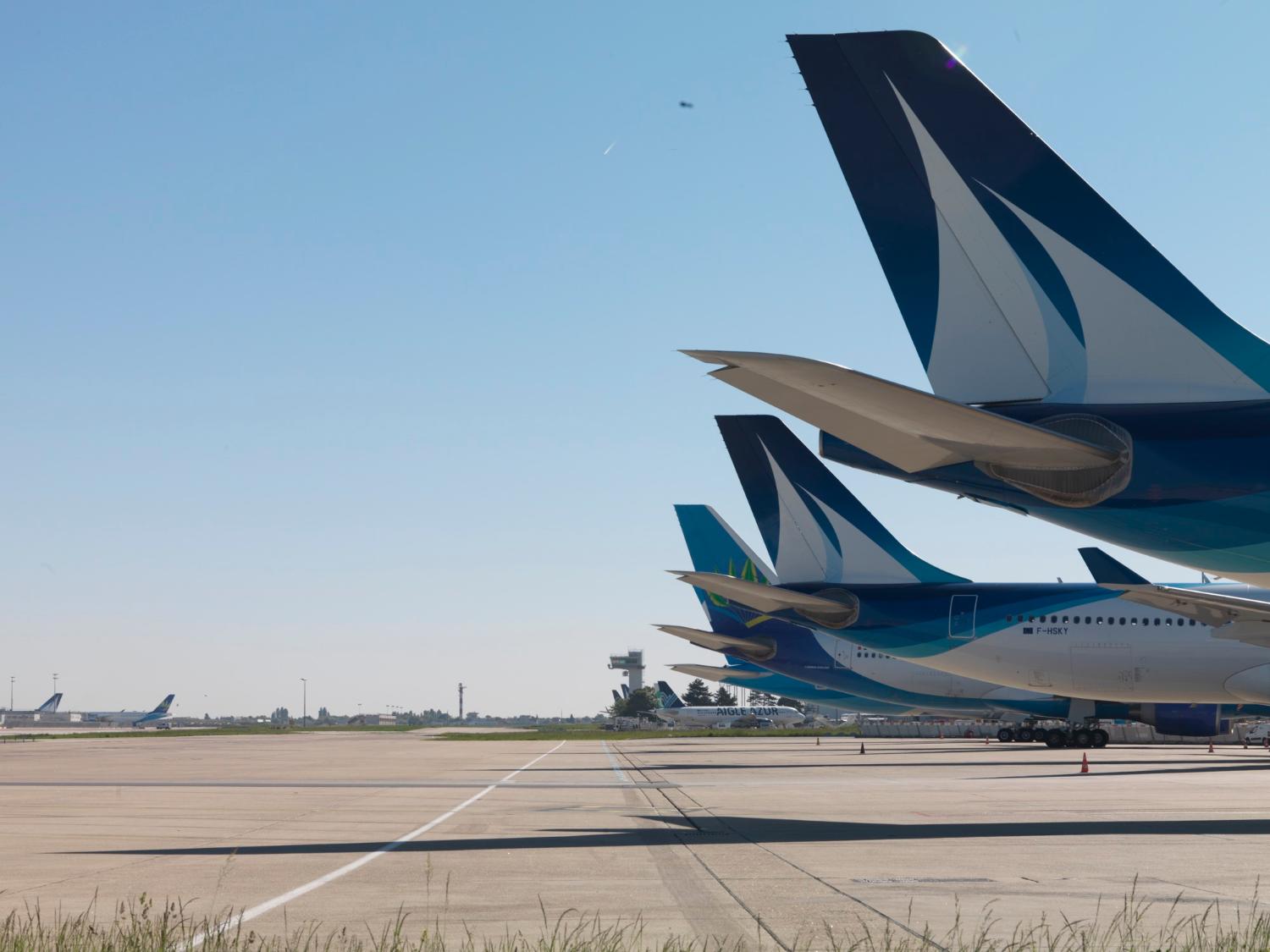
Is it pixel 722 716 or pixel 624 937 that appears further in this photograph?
pixel 722 716

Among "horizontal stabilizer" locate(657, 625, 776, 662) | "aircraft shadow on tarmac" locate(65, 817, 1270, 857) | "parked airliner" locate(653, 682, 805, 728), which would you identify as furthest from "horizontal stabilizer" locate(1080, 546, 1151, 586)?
"parked airliner" locate(653, 682, 805, 728)

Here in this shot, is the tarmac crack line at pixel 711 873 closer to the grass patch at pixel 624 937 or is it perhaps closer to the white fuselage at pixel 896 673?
the grass patch at pixel 624 937

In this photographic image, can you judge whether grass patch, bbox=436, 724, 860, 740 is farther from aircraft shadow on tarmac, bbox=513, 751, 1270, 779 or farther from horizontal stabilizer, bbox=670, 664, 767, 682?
aircraft shadow on tarmac, bbox=513, 751, 1270, 779

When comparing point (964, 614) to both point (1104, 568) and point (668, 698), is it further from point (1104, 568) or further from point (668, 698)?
point (668, 698)

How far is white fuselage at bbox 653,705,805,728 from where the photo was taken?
144 meters

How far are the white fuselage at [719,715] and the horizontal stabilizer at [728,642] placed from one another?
9493cm

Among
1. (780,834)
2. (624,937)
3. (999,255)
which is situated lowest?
(780,834)

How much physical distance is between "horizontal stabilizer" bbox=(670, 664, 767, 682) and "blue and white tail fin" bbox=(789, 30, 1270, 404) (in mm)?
44487

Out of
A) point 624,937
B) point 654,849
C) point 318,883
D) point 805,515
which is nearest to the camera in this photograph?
point 624,937

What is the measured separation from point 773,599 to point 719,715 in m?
117

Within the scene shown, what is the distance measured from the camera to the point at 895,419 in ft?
43.7

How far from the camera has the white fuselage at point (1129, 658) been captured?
35656mm

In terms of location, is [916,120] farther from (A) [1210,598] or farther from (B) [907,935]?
(A) [1210,598]

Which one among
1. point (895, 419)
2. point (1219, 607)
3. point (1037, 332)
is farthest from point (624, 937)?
point (1219, 607)
